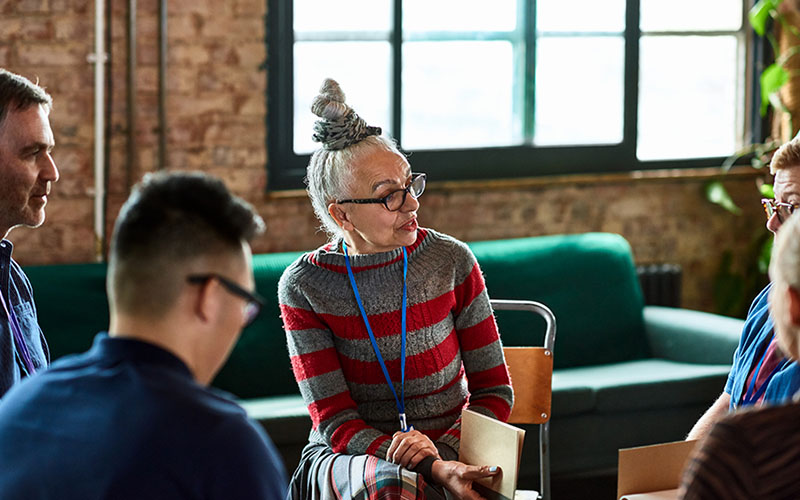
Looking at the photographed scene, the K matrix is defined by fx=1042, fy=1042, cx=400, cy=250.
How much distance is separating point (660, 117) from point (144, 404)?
4295 mm

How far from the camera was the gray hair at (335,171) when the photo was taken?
2443mm

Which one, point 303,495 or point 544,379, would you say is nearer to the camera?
point 303,495

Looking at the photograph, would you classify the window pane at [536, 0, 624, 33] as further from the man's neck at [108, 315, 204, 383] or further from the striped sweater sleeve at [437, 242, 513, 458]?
the man's neck at [108, 315, 204, 383]

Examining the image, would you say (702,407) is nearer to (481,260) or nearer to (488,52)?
(481,260)

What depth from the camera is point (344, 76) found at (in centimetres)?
461

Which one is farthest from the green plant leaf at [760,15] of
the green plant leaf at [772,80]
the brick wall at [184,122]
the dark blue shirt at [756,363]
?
the dark blue shirt at [756,363]

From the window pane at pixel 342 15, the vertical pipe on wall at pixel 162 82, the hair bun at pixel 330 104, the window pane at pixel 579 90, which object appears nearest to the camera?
the hair bun at pixel 330 104

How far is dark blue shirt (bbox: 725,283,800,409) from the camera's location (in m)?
2.03

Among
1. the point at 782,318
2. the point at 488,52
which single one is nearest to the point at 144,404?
the point at 782,318

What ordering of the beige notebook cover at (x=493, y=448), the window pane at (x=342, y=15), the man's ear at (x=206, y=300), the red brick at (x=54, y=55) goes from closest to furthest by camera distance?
the man's ear at (x=206, y=300) < the beige notebook cover at (x=493, y=448) < the red brick at (x=54, y=55) < the window pane at (x=342, y=15)

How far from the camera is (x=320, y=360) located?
7.64 ft

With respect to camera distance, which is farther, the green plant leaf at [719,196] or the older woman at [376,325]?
the green plant leaf at [719,196]

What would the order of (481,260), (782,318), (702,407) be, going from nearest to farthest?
(782,318) < (702,407) < (481,260)

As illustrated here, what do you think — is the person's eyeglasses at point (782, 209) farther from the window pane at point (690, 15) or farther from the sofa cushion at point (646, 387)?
the window pane at point (690, 15)
